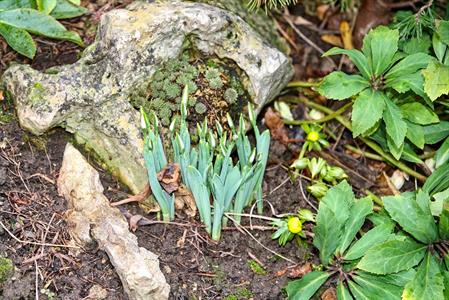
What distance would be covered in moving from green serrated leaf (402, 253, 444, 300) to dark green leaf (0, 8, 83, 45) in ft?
6.10

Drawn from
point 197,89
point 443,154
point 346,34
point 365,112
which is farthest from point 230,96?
point 346,34

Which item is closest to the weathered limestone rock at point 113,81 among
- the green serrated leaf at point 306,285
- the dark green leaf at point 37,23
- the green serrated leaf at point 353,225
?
the dark green leaf at point 37,23

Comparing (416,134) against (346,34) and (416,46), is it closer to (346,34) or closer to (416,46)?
(416,46)

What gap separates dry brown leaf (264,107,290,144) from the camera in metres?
3.36

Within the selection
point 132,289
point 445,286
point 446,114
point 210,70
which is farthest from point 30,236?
point 446,114

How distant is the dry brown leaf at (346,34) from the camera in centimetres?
384

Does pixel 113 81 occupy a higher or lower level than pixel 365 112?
higher

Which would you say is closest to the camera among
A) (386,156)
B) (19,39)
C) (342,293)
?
(342,293)

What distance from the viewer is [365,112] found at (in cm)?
285

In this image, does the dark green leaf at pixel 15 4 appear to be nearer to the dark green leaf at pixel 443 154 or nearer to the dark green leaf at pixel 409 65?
the dark green leaf at pixel 409 65

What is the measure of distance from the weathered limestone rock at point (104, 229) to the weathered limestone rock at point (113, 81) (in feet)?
0.47

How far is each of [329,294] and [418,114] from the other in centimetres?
92

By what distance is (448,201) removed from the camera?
8.68 ft

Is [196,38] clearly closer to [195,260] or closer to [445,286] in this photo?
[195,260]
